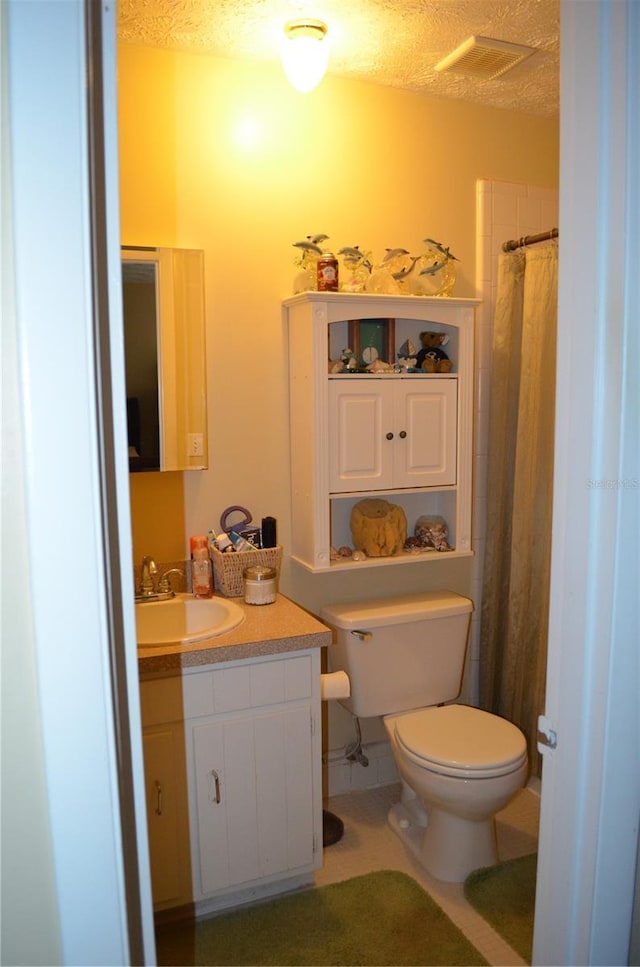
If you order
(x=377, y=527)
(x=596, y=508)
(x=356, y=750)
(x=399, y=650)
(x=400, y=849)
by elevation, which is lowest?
(x=400, y=849)

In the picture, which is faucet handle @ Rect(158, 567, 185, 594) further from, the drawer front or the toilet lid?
the toilet lid

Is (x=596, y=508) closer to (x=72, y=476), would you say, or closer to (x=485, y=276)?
(x=72, y=476)

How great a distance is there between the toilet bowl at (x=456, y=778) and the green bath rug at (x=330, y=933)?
16cm

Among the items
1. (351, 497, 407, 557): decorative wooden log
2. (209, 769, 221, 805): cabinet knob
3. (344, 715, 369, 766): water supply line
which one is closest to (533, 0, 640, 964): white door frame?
(209, 769, 221, 805): cabinet knob

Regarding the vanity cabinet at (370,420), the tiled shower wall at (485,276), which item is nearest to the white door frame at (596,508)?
the vanity cabinet at (370,420)

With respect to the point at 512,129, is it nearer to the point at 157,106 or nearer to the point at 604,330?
the point at 157,106

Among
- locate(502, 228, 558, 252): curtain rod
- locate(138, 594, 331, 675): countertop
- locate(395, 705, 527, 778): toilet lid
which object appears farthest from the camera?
locate(502, 228, 558, 252): curtain rod

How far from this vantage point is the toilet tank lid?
2.29 meters

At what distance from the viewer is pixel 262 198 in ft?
7.31

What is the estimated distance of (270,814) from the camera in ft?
6.33

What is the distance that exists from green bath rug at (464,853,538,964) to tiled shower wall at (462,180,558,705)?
0.72 m

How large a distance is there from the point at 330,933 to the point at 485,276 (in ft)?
7.16

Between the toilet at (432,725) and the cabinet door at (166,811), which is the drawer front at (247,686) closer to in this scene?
the cabinet door at (166,811)

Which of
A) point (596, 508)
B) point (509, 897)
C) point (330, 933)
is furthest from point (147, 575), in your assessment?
point (596, 508)
